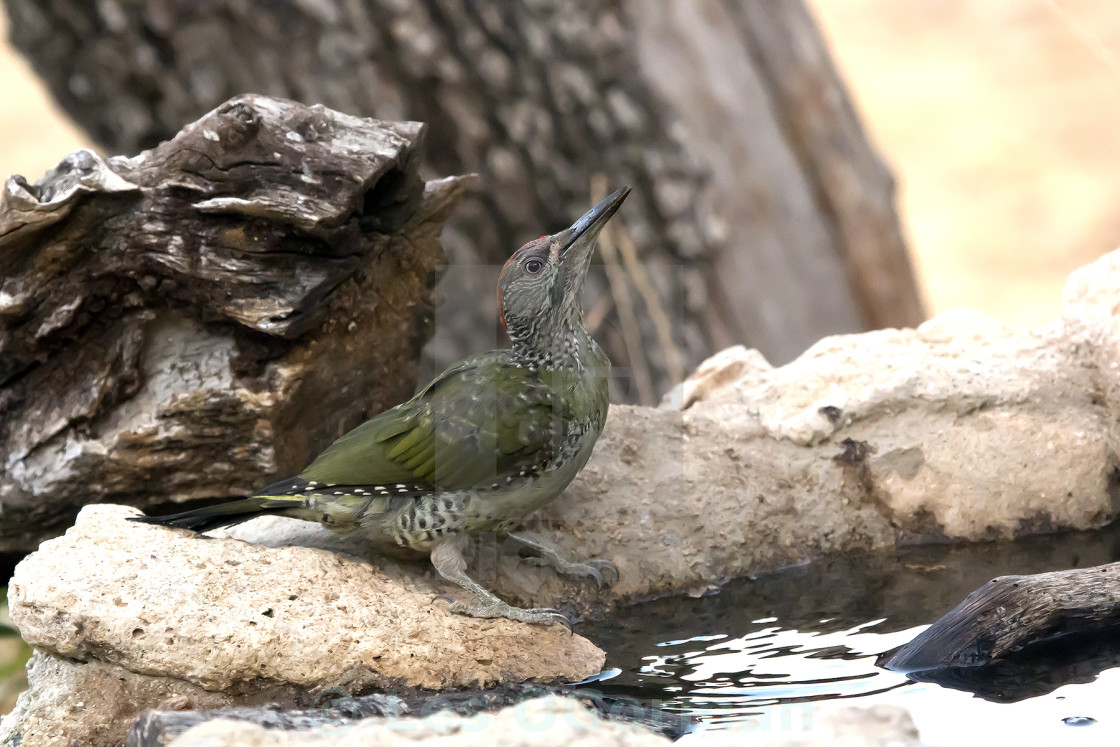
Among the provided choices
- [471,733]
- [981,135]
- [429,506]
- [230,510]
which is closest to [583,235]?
[429,506]

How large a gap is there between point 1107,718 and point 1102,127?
34.6 ft

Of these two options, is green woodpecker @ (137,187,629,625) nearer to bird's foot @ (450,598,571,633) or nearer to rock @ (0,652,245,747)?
bird's foot @ (450,598,571,633)

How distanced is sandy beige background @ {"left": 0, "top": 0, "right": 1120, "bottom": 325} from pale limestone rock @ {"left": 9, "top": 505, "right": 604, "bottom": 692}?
270 inches

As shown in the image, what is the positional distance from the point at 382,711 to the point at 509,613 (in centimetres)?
48

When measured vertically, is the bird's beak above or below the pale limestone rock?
above

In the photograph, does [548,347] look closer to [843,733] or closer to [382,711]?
[382,711]

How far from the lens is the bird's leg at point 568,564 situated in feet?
10.5

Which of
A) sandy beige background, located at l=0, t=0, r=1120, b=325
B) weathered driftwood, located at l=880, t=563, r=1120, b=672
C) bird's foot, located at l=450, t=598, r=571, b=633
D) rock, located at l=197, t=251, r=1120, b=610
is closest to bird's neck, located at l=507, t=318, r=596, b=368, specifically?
rock, located at l=197, t=251, r=1120, b=610

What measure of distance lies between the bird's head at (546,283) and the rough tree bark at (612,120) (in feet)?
8.68

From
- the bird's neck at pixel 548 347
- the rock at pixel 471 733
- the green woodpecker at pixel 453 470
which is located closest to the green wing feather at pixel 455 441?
the green woodpecker at pixel 453 470

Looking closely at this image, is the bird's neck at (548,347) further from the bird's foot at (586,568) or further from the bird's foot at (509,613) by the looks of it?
the bird's foot at (509,613)

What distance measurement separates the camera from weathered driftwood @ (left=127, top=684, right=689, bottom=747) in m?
2.17

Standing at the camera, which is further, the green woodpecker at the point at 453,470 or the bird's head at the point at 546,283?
the bird's head at the point at 546,283

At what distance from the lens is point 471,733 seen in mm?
2051
